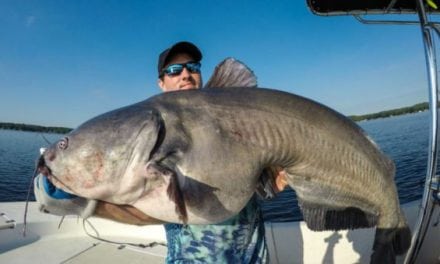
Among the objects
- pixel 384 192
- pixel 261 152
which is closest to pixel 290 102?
pixel 261 152

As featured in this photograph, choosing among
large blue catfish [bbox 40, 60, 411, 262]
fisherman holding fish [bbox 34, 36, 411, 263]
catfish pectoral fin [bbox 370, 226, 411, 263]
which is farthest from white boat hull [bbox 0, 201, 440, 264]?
large blue catfish [bbox 40, 60, 411, 262]

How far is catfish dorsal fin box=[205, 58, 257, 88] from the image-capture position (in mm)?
2420

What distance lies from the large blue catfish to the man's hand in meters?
0.07

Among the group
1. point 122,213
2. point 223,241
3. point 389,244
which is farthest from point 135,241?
point 389,244

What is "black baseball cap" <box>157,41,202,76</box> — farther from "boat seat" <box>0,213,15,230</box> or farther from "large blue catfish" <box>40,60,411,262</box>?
"boat seat" <box>0,213,15,230</box>

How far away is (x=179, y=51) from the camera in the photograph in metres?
3.20

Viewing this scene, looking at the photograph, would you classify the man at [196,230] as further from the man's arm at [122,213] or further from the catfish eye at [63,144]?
the catfish eye at [63,144]

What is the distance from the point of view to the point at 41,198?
6.98ft

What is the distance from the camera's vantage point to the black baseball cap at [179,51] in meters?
3.18

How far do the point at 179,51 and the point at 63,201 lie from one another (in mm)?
1698

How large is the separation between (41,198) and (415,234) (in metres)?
3.01

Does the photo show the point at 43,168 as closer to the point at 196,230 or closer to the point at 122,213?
the point at 122,213

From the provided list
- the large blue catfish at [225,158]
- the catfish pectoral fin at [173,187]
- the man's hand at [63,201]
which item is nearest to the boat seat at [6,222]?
the man's hand at [63,201]

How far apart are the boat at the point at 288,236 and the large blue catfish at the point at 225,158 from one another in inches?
42.6
